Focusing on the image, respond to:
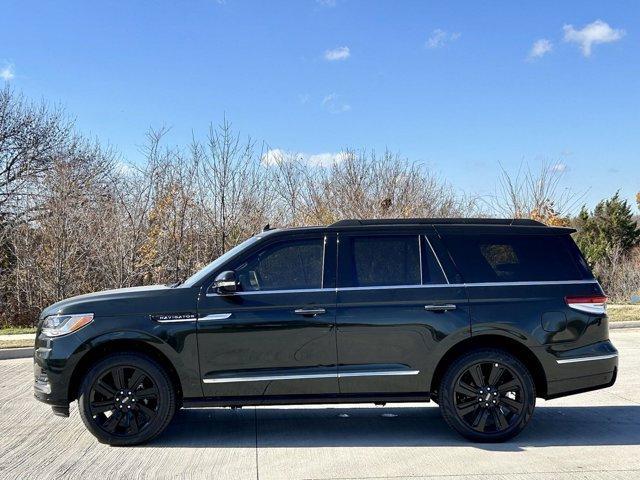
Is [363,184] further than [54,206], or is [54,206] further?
[363,184]

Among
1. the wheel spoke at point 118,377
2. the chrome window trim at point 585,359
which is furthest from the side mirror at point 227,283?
the chrome window trim at point 585,359

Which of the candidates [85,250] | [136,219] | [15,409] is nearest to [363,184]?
[136,219]

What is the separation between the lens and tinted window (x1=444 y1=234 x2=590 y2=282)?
235 inches

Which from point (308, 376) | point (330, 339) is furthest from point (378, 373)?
point (308, 376)

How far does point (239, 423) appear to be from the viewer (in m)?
6.67

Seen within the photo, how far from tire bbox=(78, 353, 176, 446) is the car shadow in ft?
0.92

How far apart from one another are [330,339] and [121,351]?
1.91 m

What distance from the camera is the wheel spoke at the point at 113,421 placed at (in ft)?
18.6

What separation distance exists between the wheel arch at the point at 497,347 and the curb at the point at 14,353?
9058 mm

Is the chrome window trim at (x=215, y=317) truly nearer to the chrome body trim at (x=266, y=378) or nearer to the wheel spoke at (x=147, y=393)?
the chrome body trim at (x=266, y=378)

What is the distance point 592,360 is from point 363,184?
1485cm

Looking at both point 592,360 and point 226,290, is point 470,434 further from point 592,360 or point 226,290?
point 226,290

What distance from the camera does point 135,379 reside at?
222 inches

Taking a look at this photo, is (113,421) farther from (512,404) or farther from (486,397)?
(512,404)
